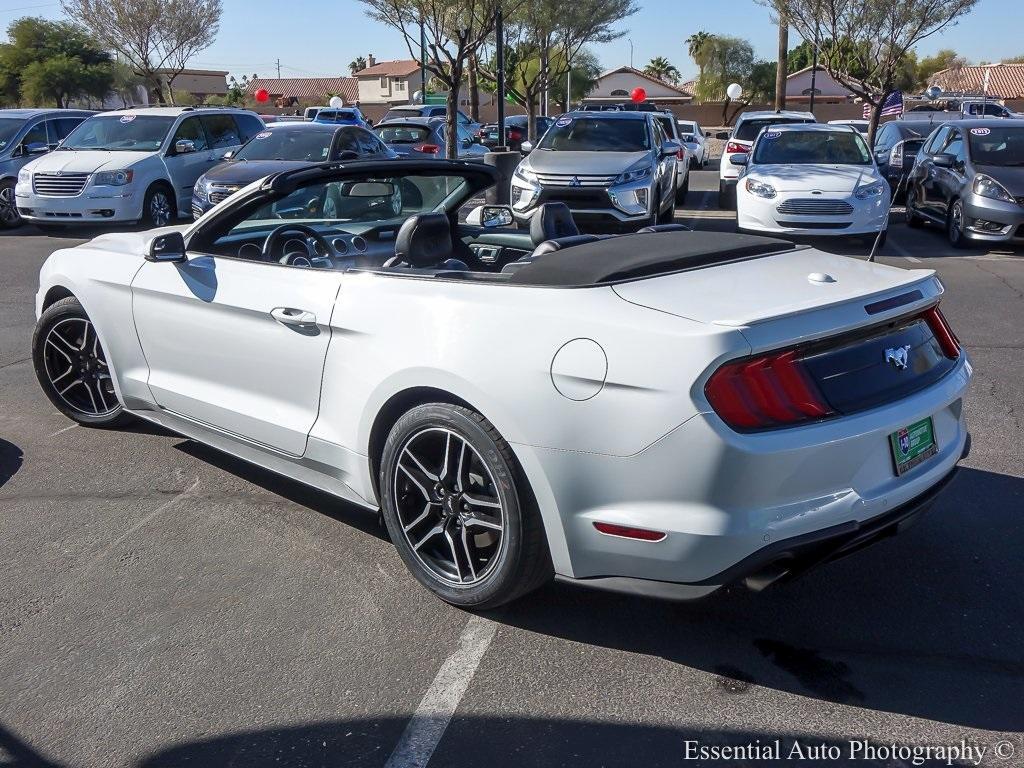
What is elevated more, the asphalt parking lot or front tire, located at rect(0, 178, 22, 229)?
front tire, located at rect(0, 178, 22, 229)

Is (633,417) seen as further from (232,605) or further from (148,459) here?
(148,459)

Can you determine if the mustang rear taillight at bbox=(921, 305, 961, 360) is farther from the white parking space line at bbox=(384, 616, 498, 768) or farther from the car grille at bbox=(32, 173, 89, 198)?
the car grille at bbox=(32, 173, 89, 198)

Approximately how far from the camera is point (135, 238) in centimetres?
518

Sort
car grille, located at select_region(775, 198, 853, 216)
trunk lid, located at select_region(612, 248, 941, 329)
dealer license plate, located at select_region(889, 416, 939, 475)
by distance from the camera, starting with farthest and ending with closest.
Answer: car grille, located at select_region(775, 198, 853, 216) → dealer license plate, located at select_region(889, 416, 939, 475) → trunk lid, located at select_region(612, 248, 941, 329)

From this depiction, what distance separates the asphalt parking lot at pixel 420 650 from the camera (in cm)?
281

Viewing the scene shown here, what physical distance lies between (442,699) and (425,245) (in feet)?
7.38

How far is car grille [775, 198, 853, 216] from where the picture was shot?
11852mm

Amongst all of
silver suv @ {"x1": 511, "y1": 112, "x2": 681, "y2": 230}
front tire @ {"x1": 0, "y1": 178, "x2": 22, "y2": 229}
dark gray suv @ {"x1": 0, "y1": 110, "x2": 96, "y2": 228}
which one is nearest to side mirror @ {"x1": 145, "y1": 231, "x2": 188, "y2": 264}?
silver suv @ {"x1": 511, "y1": 112, "x2": 681, "y2": 230}

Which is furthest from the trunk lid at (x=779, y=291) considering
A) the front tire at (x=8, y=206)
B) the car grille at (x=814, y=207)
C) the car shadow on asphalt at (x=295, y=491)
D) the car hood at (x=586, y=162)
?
the front tire at (x=8, y=206)

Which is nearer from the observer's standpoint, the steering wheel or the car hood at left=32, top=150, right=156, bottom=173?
the steering wheel

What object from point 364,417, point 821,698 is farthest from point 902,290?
point 364,417

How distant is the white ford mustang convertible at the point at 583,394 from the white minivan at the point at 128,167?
10.4 m

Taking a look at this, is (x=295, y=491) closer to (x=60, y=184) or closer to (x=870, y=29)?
(x=60, y=184)

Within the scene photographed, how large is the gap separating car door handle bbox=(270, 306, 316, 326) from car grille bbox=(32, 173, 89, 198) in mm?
11461
